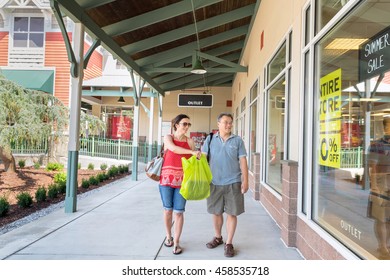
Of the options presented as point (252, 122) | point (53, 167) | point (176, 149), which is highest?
point (252, 122)

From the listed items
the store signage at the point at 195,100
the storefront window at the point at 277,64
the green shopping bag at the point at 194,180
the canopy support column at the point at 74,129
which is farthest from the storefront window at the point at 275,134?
the store signage at the point at 195,100

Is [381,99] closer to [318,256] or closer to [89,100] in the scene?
[318,256]

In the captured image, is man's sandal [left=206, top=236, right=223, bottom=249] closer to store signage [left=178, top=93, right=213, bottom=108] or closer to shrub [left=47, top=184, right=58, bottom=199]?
shrub [left=47, top=184, right=58, bottom=199]

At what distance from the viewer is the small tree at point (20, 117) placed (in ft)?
29.1

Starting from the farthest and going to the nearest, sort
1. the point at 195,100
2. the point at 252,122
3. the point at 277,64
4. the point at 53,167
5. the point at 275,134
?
the point at 195,100 → the point at 53,167 → the point at 252,122 → the point at 275,134 → the point at 277,64

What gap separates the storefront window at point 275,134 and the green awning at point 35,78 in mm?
11437

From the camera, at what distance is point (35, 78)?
1480 cm

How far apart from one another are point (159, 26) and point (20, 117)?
4.93 metres

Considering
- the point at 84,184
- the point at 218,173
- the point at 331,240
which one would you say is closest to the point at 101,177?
the point at 84,184

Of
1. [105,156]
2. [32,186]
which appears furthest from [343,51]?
[105,156]

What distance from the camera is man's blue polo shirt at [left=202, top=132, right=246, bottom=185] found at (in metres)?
3.31

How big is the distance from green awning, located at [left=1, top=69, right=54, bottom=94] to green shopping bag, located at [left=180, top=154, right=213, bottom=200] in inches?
507

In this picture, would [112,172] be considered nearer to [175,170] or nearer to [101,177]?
[101,177]

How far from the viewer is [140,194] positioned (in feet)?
23.8
